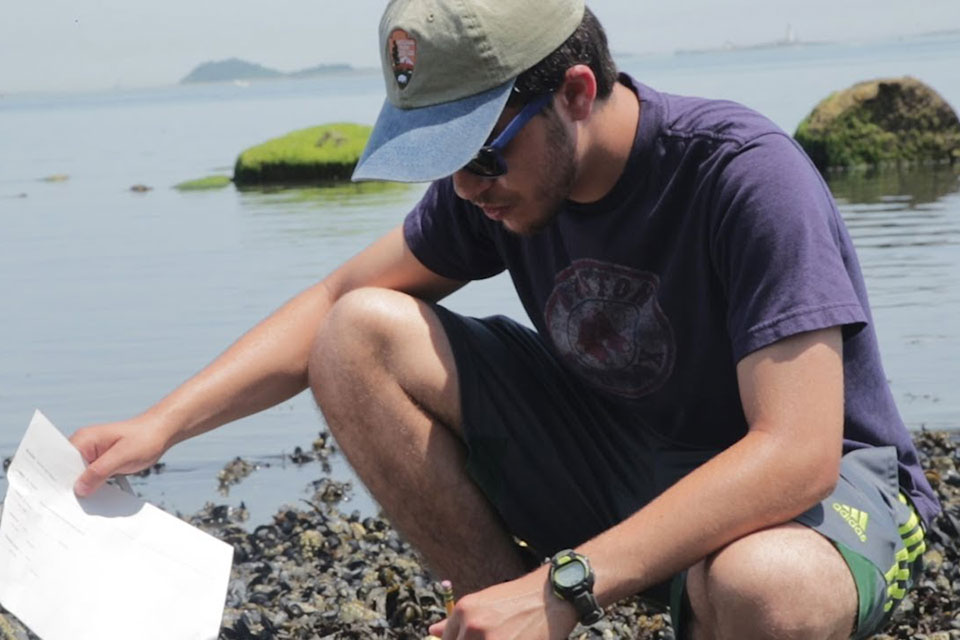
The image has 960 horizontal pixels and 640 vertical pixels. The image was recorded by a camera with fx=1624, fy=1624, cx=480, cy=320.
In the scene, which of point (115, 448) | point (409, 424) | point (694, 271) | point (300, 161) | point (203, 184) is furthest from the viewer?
point (300, 161)

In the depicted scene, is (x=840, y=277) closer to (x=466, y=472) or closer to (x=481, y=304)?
(x=466, y=472)

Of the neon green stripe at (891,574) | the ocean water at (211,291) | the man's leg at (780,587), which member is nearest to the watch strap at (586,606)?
the man's leg at (780,587)

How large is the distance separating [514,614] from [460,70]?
1189mm

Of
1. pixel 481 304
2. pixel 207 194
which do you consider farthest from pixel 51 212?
pixel 481 304

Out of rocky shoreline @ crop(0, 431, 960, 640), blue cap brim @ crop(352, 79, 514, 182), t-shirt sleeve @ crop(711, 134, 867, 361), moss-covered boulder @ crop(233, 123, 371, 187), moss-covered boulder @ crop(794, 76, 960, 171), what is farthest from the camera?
moss-covered boulder @ crop(233, 123, 371, 187)

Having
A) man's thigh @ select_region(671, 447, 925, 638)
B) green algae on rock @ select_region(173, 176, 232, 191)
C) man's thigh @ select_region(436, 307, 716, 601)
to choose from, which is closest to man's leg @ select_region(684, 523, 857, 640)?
man's thigh @ select_region(671, 447, 925, 638)

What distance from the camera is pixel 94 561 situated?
374 centimetres

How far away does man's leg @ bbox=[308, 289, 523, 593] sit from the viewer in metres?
4.19

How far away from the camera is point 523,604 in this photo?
3.31m

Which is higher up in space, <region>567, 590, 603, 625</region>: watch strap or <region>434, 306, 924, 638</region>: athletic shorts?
<region>567, 590, 603, 625</region>: watch strap

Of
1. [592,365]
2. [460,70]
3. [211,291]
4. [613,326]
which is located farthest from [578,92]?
[211,291]

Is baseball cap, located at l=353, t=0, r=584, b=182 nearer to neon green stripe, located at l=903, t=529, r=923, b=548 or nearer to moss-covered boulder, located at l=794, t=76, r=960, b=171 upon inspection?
neon green stripe, located at l=903, t=529, r=923, b=548

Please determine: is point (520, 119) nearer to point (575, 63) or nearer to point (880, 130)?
point (575, 63)

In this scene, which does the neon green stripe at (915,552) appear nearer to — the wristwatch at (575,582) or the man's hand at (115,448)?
the wristwatch at (575,582)
